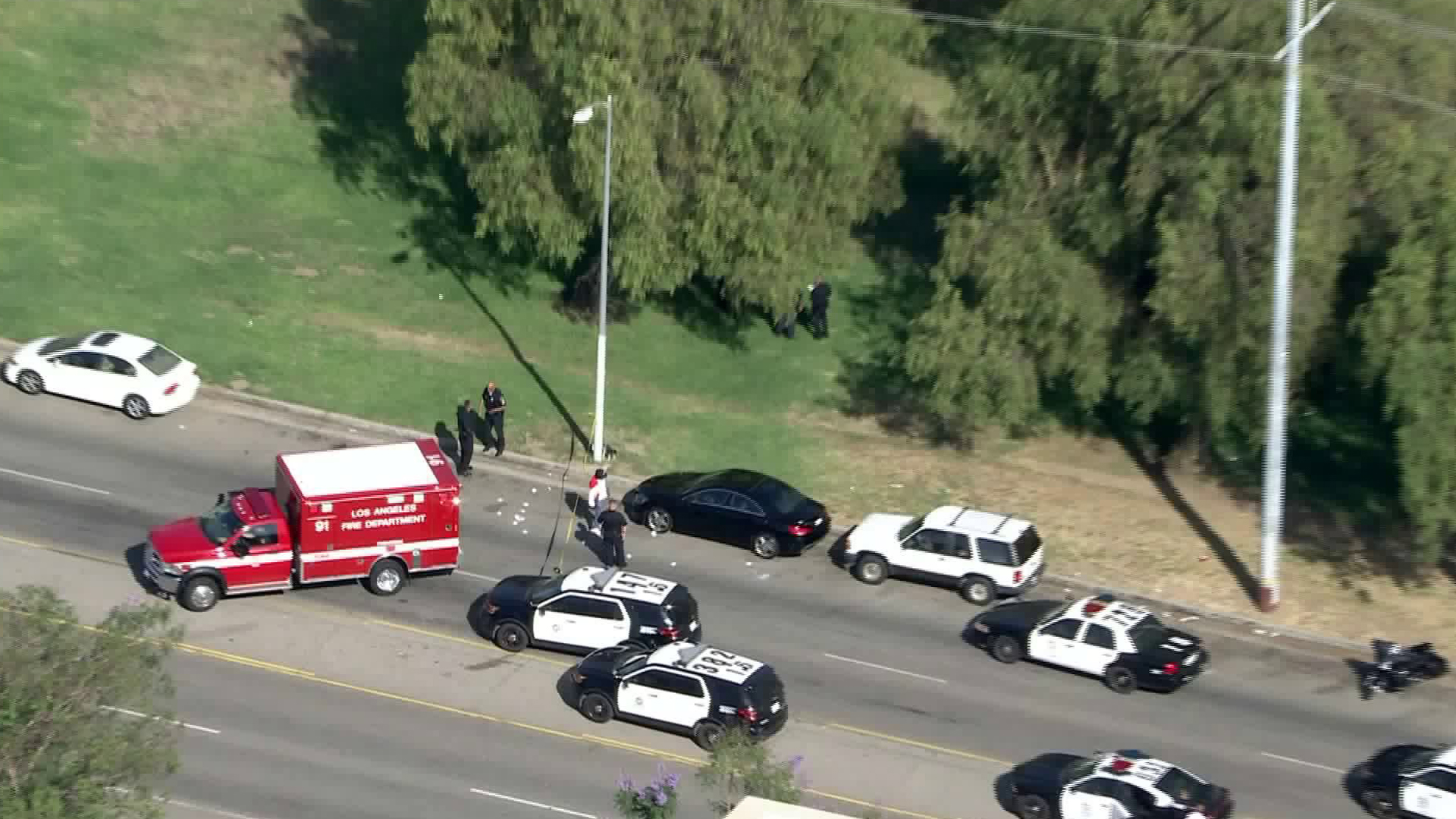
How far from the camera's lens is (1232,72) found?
1535 inches

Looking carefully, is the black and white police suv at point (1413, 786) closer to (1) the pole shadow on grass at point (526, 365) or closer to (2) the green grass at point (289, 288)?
(2) the green grass at point (289, 288)

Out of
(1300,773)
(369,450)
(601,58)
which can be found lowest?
(1300,773)

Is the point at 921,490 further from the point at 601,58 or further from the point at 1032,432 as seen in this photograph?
the point at 601,58

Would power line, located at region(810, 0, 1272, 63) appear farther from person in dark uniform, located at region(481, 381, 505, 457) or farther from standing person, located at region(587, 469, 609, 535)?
standing person, located at region(587, 469, 609, 535)

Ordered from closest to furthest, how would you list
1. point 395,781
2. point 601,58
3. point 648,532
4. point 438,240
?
1. point 395,781
2. point 648,532
3. point 601,58
4. point 438,240

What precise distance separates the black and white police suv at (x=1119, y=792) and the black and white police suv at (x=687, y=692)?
13.7ft

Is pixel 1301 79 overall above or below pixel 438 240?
above

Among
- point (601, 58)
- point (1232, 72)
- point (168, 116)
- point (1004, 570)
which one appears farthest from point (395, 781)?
point (168, 116)

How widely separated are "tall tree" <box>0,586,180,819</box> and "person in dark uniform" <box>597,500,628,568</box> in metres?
13.5

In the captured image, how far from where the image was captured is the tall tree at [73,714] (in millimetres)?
18844

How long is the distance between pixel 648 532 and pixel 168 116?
78.2 feet

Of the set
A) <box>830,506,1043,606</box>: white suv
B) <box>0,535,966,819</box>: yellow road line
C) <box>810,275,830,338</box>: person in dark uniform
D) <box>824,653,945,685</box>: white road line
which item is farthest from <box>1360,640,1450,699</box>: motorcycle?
<box>810,275,830,338</box>: person in dark uniform

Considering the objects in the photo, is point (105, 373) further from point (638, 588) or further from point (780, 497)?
point (780, 497)

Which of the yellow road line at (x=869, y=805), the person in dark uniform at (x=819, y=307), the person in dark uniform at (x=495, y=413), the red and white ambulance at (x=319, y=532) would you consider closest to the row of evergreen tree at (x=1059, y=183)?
the person in dark uniform at (x=819, y=307)
